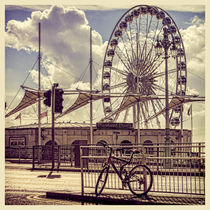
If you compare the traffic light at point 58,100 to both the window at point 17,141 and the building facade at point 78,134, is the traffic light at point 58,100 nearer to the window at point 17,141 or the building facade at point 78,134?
the building facade at point 78,134

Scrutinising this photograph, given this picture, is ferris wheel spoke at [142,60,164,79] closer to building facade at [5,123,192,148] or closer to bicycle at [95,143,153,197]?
building facade at [5,123,192,148]

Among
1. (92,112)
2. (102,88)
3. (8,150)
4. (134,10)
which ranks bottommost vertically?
(8,150)

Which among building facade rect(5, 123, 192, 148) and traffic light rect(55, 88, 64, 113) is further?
building facade rect(5, 123, 192, 148)

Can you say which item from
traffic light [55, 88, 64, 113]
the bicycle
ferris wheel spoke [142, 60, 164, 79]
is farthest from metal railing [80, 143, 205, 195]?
ferris wheel spoke [142, 60, 164, 79]

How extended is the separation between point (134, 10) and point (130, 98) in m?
10.5

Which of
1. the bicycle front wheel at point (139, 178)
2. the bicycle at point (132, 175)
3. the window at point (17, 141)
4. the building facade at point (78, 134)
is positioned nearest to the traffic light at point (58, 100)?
the bicycle at point (132, 175)

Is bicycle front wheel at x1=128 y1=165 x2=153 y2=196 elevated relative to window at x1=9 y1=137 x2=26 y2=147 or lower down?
elevated

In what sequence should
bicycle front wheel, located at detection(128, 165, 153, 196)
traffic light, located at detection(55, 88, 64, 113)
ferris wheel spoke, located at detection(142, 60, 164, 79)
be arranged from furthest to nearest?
ferris wheel spoke, located at detection(142, 60, 164, 79) < traffic light, located at detection(55, 88, 64, 113) < bicycle front wheel, located at detection(128, 165, 153, 196)

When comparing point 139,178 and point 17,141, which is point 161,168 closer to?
point 139,178

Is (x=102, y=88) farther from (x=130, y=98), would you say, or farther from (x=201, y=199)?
(x=201, y=199)

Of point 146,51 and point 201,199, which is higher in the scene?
point 146,51

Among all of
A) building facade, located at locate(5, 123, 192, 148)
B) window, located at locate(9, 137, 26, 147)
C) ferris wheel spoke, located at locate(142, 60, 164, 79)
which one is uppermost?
ferris wheel spoke, located at locate(142, 60, 164, 79)

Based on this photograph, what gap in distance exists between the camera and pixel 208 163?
1002cm

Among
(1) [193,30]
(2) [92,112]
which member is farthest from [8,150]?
(1) [193,30]
